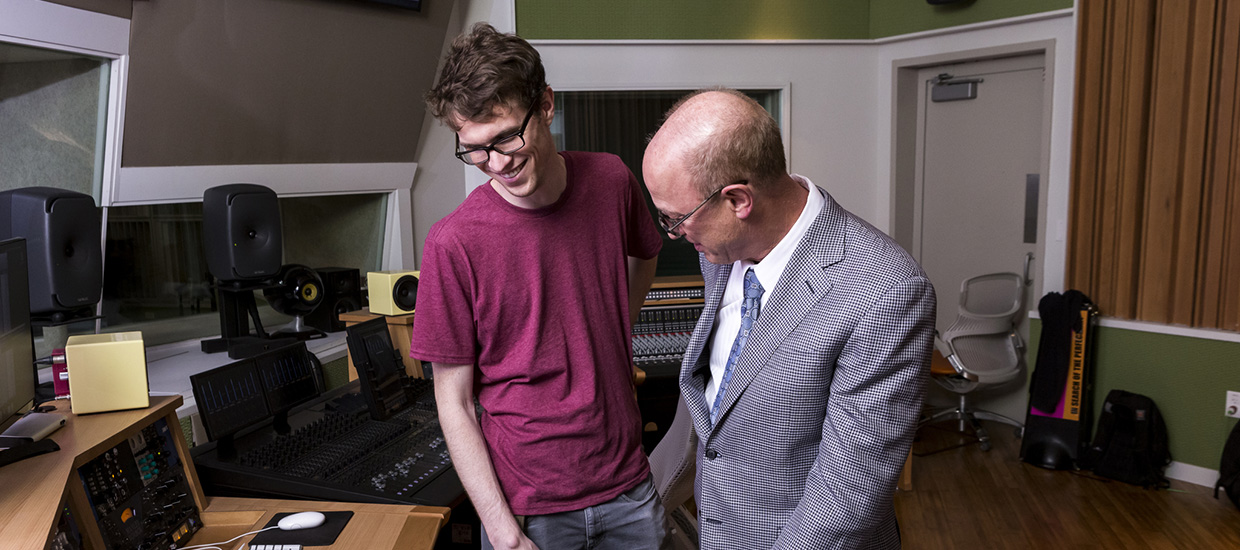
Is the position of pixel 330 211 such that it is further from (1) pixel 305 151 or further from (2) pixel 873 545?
(2) pixel 873 545

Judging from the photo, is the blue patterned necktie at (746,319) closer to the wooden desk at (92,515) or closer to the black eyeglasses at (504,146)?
the black eyeglasses at (504,146)

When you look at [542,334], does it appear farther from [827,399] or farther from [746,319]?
[827,399]

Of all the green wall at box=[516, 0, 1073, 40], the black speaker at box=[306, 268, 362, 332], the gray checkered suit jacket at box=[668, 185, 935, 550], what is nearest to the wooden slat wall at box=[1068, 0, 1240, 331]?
the green wall at box=[516, 0, 1073, 40]

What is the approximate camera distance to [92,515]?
5.15 ft

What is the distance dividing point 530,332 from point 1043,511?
3175mm

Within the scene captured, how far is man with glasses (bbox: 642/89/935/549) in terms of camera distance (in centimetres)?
120

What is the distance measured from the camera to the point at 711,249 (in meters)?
1.32

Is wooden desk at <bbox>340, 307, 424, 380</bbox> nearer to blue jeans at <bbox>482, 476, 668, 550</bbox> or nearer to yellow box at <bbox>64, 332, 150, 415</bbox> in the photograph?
yellow box at <bbox>64, 332, 150, 415</bbox>

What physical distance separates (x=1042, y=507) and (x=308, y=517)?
3285 millimetres

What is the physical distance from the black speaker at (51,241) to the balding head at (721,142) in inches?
79.4

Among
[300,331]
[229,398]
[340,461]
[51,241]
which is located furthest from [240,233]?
[340,461]

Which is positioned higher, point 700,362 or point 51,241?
point 51,241

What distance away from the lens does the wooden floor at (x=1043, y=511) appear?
3.45 m

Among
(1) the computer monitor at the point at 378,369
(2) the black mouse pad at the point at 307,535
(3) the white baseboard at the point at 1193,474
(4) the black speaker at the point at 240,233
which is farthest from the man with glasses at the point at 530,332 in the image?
(3) the white baseboard at the point at 1193,474
